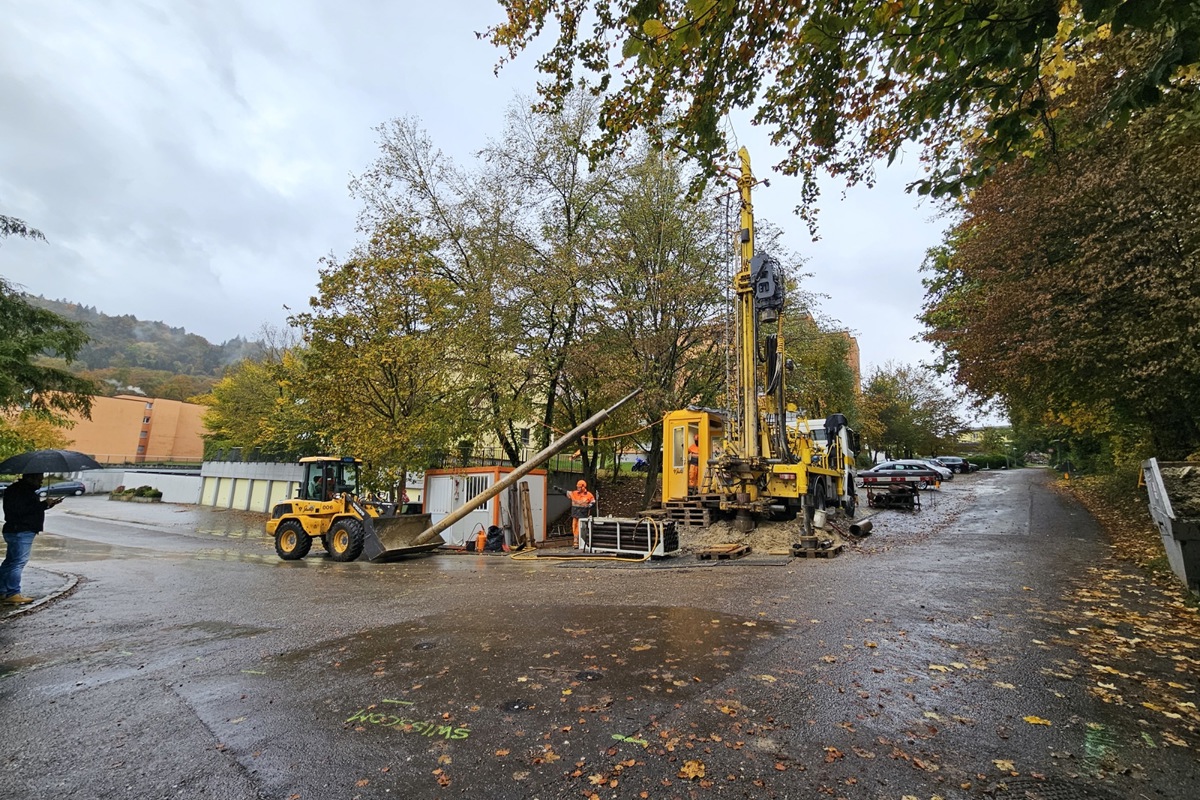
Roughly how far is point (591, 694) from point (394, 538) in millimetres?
11206

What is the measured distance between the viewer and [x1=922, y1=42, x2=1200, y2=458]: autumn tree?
10133 mm

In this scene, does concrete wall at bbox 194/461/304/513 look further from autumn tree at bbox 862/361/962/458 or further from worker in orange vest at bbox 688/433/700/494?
autumn tree at bbox 862/361/962/458

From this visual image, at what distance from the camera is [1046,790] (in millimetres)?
2928

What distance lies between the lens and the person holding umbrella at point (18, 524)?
7785mm

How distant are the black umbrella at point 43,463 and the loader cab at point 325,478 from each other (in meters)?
6.10

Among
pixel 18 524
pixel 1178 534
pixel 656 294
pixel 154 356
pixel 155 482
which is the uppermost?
pixel 154 356

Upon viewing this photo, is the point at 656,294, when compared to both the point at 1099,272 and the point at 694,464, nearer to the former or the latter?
the point at 694,464

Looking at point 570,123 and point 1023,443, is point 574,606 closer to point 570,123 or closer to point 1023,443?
point 570,123

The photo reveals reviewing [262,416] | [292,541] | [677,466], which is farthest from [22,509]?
[262,416]

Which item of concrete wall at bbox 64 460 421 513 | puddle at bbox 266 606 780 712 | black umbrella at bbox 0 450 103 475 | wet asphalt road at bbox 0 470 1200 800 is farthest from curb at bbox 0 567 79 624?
concrete wall at bbox 64 460 421 513

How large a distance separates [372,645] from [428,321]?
46.5ft

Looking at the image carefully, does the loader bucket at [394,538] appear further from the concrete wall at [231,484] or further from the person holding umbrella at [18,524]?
the concrete wall at [231,484]

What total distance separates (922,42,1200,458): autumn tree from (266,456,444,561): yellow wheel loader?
48.8ft

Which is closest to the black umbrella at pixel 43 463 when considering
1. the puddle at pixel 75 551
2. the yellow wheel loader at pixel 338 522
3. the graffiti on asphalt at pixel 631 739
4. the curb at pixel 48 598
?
the curb at pixel 48 598
